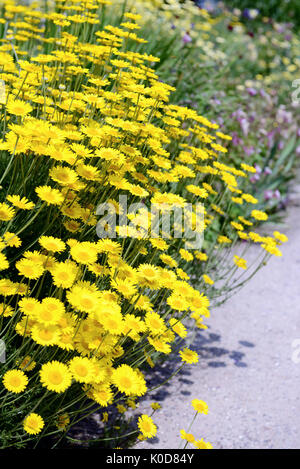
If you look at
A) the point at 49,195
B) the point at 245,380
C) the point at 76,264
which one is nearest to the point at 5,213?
the point at 49,195

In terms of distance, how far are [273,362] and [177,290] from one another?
137 centimetres

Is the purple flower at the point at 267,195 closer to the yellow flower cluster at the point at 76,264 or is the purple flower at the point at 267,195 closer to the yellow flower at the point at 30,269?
the yellow flower cluster at the point at 76,264

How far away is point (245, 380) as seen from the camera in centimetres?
262

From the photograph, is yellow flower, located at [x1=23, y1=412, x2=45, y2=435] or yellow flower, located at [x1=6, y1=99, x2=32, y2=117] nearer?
yellow flower, located at [x1=23, y1=412, x2=45, y2=435]

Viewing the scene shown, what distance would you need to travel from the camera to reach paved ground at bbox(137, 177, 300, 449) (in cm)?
224

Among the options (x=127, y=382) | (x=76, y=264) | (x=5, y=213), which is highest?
(x=5, y=213)

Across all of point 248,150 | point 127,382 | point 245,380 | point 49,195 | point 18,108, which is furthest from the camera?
point 248,150

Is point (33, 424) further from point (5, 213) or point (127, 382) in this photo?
point (5, 213)

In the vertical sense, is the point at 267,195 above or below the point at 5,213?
below

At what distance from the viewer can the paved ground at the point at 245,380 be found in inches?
88.1

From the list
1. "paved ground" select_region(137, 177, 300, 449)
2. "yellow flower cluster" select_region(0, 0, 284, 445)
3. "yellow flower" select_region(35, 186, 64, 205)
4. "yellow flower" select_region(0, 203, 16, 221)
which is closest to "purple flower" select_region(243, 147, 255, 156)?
"paved ground" select_region(137, 177, 300, 449)

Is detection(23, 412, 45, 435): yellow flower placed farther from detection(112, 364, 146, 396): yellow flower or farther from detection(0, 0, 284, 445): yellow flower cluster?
detection(112, 364, 146, 396): yellow flower

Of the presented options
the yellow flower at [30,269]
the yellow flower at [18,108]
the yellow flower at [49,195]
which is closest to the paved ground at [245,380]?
the yellow flower at [30,269]

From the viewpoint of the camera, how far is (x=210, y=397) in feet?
8.03
